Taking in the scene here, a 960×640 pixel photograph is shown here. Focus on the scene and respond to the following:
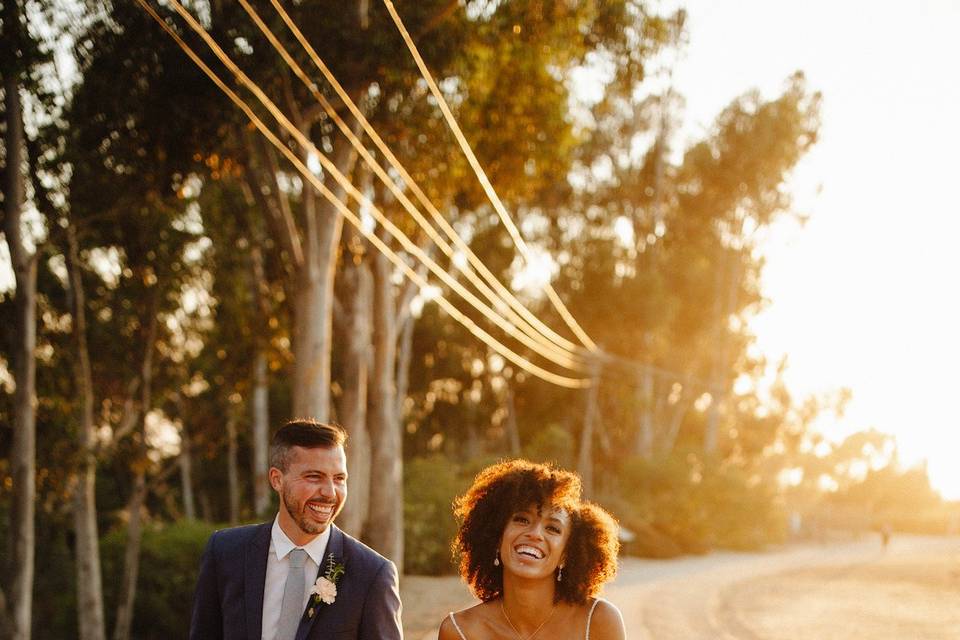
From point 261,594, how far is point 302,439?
0.55m

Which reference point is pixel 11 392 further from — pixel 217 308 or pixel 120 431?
pixel 217 308

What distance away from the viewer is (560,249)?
44781 mm

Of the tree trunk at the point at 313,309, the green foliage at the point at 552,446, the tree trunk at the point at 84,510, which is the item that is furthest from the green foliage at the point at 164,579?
the green foliage at the point at 552,446

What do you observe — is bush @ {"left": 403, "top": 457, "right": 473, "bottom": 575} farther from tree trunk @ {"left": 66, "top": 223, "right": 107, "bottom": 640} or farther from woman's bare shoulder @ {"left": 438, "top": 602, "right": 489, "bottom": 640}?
woman's bare shoulder @ {"left": 438, "top": 602, "right": 489, "bottom": 640}

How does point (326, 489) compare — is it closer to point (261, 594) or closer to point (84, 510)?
point (261, 594)

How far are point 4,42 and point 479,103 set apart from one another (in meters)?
7.01

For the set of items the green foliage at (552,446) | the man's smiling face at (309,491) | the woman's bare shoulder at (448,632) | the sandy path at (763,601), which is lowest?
the sandy path at (763,601)

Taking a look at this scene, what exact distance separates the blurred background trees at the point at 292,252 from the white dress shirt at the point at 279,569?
11571 mm

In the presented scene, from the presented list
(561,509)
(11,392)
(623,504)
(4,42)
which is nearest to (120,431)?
(11,392)

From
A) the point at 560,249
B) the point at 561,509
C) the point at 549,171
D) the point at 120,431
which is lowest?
the point at 561,509

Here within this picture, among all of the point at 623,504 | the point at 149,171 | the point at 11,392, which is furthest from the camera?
the point at 623,504

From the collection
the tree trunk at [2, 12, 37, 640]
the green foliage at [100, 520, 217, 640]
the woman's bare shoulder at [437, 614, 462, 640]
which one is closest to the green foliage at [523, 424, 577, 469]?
the green foliage at [100, 520, 217, 640]

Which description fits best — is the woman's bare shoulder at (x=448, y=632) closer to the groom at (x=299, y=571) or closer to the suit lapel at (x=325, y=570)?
the groom at (x=299, y=571)

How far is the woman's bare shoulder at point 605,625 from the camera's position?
498cm
